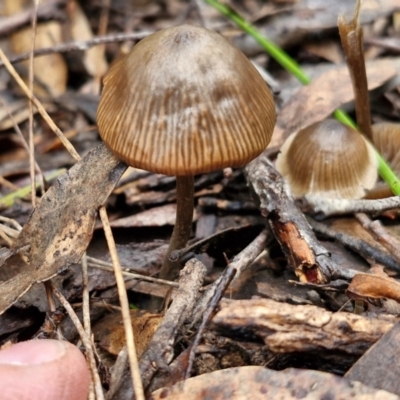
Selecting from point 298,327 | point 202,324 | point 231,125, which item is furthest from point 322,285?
point 231,125

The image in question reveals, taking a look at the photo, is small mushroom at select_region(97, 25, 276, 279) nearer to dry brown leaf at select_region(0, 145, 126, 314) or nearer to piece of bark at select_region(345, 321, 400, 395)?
dry brown leaf at select_region(0, 145, 126, 314)

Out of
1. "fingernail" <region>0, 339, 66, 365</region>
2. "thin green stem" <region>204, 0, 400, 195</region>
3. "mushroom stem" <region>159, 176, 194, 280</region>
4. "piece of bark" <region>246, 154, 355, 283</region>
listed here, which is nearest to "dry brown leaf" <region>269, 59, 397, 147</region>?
"thin green stem" <region>204, 0, 400, 195</region>

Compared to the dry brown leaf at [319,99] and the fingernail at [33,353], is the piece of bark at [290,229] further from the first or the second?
the fingernail at [33,353]

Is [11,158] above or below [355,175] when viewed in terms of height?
above

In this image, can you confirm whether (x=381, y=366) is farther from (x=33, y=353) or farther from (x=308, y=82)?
(x=308, y=82)

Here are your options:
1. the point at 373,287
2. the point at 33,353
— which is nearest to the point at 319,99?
the point at 373,287

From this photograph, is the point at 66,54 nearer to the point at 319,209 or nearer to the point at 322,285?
the point at 319,209

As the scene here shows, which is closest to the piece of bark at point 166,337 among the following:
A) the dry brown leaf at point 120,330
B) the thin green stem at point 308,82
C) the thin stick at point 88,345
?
the thin stick at point 88,345
